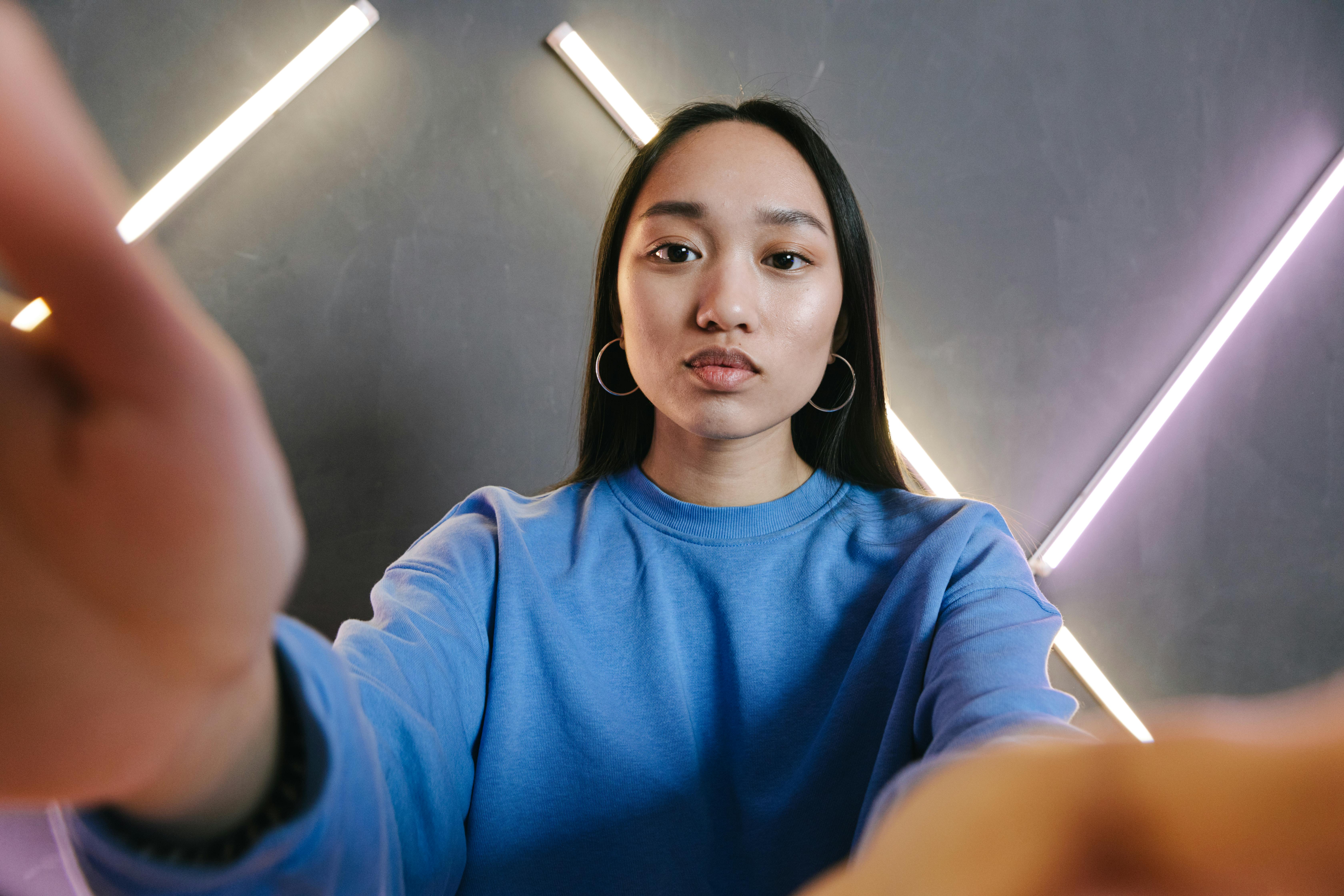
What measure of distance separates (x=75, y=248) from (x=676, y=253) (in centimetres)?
65

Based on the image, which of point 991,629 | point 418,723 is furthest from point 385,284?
point 991,629

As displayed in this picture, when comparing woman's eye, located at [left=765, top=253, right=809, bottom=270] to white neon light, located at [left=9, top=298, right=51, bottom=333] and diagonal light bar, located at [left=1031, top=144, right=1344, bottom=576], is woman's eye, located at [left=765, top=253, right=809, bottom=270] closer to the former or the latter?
white neon light, located at [left=9, top=298, right=51, bottom=333]

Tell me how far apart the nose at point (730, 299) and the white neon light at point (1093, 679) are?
86 centimetres

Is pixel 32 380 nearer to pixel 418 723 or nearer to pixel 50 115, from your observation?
pixel 50 115

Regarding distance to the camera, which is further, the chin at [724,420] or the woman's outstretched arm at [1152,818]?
the chin at [724,420]

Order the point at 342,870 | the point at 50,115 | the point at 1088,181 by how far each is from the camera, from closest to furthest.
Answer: the point at 50,115
the point at 342,870
the point at 1088,181

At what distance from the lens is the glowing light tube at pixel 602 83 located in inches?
42.9

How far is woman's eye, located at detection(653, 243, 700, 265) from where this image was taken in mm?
753

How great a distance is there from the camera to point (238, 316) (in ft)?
3.51

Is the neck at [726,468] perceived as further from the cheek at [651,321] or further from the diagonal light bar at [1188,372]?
the diagonal light bar at [1188,372]

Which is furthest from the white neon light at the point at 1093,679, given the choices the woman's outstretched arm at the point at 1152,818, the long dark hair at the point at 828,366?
the woman's outstretched arm at the point at 1152,818

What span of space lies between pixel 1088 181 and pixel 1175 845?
4.34 ft

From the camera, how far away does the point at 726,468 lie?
31.5 inches

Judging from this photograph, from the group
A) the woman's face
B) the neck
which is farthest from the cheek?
the neck
